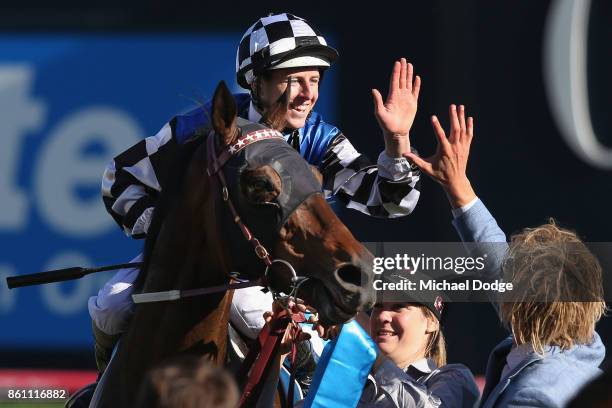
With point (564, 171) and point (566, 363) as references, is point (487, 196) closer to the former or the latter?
point (564, 171)

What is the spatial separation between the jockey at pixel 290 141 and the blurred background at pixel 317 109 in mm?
2718

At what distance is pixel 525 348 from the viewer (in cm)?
265

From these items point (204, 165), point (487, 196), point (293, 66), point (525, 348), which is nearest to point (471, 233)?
point (525, 348)

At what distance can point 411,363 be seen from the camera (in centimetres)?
317

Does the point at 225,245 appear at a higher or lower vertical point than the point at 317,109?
higher

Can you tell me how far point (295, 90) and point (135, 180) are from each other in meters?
0.55

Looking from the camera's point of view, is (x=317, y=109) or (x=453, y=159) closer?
(x=453, y=159)

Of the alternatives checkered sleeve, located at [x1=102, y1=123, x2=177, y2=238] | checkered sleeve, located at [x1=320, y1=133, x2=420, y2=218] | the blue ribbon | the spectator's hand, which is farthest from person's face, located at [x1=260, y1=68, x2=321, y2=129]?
the blue ribbon

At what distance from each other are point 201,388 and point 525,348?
3.26 ft

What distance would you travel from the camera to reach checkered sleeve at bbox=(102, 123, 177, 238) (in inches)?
126

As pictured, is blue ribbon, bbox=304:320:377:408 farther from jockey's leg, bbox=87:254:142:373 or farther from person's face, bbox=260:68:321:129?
person's face, bbox=260:68:321:129

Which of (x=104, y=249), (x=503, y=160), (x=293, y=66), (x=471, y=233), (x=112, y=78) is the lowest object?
(x=104, y=249)

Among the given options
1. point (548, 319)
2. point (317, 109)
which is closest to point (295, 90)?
point (548, 319)

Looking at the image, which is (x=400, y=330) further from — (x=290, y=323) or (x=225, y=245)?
(x=225, y=245)
